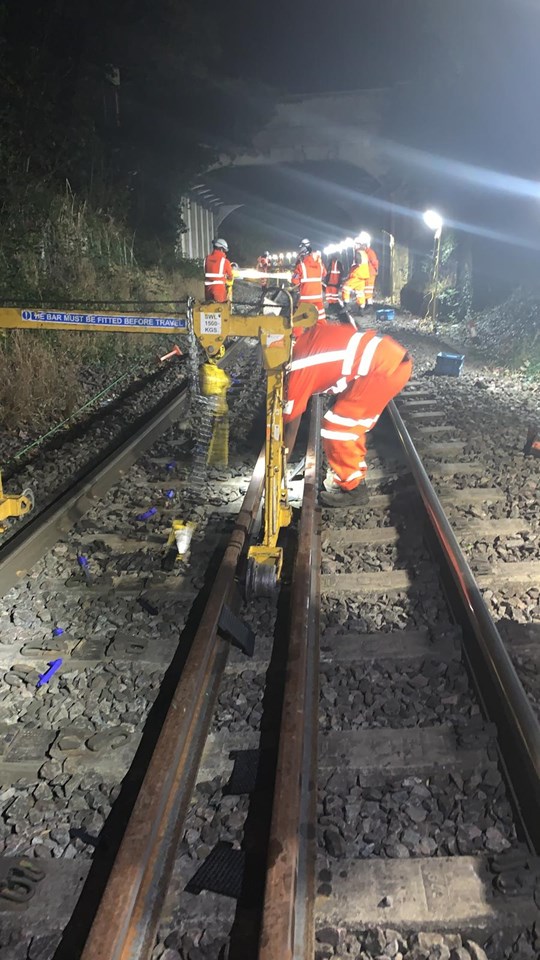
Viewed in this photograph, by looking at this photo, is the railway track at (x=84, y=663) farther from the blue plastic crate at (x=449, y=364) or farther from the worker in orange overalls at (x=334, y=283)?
the worker in orange overalls at (x=334, y=283)

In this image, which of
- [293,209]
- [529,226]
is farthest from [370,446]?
[293,209]

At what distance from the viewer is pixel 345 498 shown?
5.59m

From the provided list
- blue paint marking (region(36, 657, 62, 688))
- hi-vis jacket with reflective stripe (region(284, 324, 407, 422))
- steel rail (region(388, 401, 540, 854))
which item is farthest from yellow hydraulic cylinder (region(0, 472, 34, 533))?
steel rail (region(388, 401, 540, 854))

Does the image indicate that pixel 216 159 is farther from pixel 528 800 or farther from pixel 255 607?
pixel 528 800

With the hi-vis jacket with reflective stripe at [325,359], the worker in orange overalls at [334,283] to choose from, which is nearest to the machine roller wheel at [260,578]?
the hi-vis jacket with reflective stripe at [325,359]

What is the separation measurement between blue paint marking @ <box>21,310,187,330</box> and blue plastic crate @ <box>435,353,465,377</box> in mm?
8199

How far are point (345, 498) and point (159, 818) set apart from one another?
362cm

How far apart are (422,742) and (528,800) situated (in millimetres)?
503

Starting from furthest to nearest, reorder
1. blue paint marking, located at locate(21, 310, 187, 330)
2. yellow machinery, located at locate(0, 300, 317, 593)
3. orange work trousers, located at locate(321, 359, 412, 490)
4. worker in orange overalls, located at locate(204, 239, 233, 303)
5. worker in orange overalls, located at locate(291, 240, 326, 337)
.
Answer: worker in orange overalls, located at locate(291, 240, 326, 337) < worker in orange overalls, located at locate(204, 239, 233, 303) < orange work trousers, located at locate(321, 359, 412, 490) < blue paint marking, located at locate(21, 310, 187, 330) < yellow machinery, located at locate(0, 300, 317, 593)

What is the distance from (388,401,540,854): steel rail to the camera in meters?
2.38

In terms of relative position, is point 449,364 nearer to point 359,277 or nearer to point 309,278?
point 309,278

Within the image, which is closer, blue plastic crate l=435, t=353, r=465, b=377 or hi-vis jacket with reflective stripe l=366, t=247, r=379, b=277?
blue plastic crate l=435, t=353, r=465, b=377

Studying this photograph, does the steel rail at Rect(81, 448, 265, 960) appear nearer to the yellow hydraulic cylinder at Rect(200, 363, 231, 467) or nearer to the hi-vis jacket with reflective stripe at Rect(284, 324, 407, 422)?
the hi-vis jacket with reflective stripe at Rect(284, 324, 407, 422)

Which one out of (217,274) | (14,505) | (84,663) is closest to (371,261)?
(217,274)
